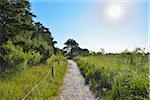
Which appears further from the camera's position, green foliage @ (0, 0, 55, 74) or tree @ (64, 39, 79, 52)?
tree @ (64, 39, 79, 52)

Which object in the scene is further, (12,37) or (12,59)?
(12,37)

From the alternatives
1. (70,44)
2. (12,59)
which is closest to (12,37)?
(12,59)

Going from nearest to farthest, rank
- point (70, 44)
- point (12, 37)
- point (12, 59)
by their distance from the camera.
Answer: point (12, 59)
point (12, 37)
point (70, 44)

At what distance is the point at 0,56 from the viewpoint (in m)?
16.6

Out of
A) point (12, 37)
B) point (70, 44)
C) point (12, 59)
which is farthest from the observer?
point (70, 44)

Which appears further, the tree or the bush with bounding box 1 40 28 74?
the tree

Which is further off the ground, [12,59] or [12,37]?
[12,37]

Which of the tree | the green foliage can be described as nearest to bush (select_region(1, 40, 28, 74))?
the green foliage

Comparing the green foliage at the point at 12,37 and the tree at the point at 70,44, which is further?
the tree at the point at 70,44

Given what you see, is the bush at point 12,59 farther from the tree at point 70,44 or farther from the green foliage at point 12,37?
the tree at point 70,44

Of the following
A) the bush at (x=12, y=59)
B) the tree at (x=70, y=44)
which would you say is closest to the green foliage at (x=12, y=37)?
the bush at (x=12, y=59)

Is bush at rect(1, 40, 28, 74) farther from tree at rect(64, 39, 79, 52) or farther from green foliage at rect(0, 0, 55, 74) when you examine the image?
tree at rect(64, 39, 79, 52)

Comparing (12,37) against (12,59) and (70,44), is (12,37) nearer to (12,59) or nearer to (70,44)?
(12,59)

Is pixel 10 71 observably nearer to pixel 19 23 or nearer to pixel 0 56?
pixel 0 56
